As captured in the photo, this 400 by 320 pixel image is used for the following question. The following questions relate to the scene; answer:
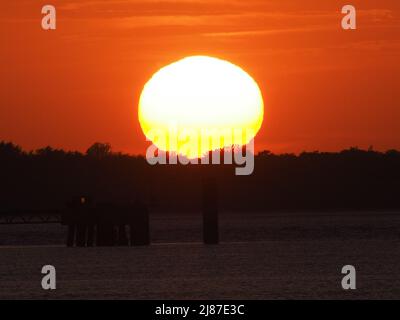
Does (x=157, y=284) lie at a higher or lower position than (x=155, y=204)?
lower

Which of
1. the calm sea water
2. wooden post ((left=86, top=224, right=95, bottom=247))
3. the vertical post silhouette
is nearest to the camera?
the calm sea water

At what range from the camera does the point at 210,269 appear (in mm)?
73062

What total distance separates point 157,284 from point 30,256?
2513cm

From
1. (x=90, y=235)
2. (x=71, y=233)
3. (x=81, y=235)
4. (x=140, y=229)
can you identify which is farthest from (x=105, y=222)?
(x=71, y=233)

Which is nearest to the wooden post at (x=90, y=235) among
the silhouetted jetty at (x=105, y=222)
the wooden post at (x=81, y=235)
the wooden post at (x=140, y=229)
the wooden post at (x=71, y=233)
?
the silhouetted jetty at (x=105, y=222)

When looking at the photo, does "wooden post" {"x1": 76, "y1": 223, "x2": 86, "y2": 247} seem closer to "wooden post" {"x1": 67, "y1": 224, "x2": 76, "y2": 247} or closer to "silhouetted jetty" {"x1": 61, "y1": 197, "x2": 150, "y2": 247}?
"silhouetted jetty" {"x1": 61, "y1": 197, "x2": 150, "y2": 247}

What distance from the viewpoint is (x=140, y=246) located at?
95250mm

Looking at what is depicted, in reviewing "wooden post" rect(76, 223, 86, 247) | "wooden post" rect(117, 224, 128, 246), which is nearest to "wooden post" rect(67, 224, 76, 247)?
"wooden post" rect(76, 223, 86, 247)

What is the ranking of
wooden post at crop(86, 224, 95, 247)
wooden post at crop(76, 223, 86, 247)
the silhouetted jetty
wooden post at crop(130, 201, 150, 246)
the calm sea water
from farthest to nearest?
wooden post at crop(76, 223, 86, 247) < wooden post at crop(86, 224, 95, 247) < wooden post at crop(130, 201, 150, 246) < the silhouetted jetty < the calm sea water

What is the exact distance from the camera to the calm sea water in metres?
59.9

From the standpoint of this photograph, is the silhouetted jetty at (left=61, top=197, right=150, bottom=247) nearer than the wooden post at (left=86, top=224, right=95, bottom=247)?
Yes

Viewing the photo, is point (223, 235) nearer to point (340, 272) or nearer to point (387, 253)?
point (387, 253)
